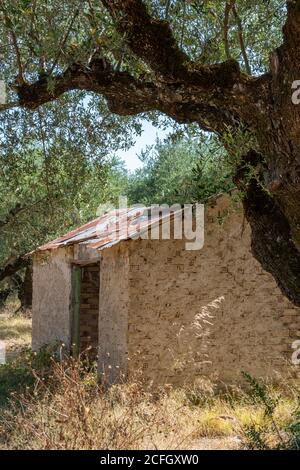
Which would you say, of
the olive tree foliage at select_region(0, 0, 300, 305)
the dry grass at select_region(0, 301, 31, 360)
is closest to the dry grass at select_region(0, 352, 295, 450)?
the olive tree foliage at select_region(0, 0, 300, 305)

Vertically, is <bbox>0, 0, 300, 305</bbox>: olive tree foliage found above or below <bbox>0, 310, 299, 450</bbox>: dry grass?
above

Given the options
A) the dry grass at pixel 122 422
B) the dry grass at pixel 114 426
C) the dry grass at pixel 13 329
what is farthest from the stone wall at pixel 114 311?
the dry grass at pixel 13 329

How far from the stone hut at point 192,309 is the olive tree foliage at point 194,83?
3.40 meters

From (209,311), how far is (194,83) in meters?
5.37

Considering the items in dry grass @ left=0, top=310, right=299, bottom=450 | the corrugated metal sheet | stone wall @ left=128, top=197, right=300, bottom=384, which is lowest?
dry grass @ left=0, top=310, right=299, bottom=450

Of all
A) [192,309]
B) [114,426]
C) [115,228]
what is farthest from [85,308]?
[114,426]

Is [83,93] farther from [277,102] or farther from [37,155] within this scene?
[277,102]

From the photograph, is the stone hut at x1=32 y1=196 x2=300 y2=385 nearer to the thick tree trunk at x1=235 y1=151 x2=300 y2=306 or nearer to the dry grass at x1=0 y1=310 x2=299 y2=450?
the dry grass at x1=0 y1=310 x2=299 y2=450

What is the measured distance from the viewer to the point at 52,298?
635 inches

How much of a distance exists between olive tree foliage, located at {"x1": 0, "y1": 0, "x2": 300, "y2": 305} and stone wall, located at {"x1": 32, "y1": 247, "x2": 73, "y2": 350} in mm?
6591

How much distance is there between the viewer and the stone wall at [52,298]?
15.0 meters

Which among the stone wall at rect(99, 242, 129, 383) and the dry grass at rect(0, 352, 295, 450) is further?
the stone wall at rect(99, 242, 129, 383)

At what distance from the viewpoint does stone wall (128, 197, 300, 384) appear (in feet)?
38.0
